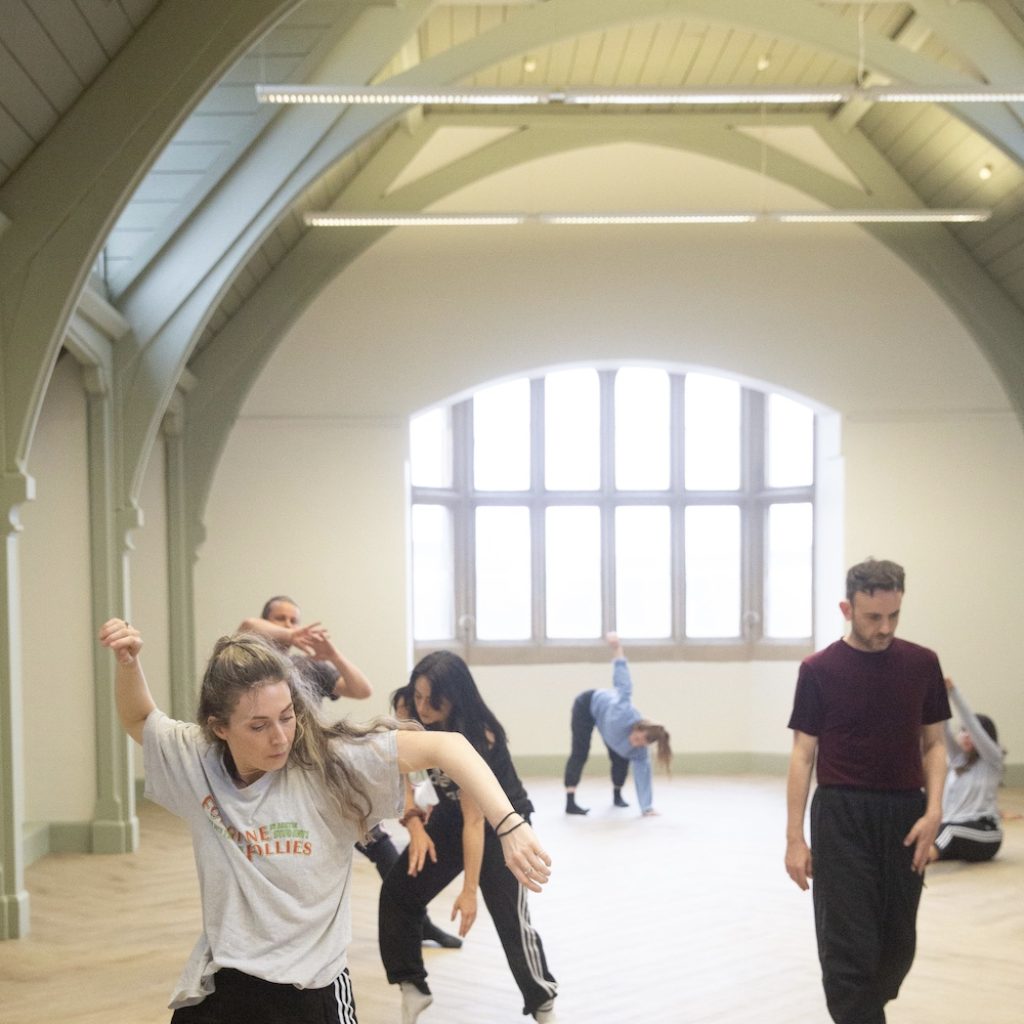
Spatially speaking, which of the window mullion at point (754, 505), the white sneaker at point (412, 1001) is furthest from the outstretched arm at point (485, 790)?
the window mullion at point (754, 505)

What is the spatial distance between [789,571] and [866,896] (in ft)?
28.8

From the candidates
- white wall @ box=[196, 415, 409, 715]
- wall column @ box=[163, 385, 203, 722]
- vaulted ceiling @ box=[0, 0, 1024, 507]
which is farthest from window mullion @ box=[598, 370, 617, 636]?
wall column @ box=[163, 385, 203, 722]

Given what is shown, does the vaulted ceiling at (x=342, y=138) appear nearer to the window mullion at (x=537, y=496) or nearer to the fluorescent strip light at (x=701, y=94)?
the fluorescent strip light at (x=701, y=94)

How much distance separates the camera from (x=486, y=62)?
7945 mm

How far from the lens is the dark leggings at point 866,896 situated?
408 centimetres

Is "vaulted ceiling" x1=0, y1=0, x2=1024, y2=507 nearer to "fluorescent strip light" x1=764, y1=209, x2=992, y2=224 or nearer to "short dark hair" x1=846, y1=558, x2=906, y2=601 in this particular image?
"fluorescent strip light" x1=764, y1=209, x2=992, y2=224

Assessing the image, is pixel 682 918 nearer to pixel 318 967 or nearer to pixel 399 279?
pixel 318 967

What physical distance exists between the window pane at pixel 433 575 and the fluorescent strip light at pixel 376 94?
5951mm

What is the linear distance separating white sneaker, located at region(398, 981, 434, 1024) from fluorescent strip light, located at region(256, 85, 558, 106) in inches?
166

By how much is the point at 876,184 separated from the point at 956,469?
2446mm

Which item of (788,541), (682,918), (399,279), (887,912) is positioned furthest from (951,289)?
(887,912)

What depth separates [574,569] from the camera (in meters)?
12.9

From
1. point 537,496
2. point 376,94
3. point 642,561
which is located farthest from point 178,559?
point 376,94

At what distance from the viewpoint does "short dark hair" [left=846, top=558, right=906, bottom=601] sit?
4113 millimetres
